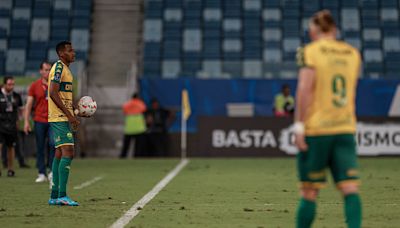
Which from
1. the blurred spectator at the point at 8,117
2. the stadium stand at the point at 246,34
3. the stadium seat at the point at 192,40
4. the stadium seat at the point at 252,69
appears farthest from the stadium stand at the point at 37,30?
the blurred spectator at the point at 8,117

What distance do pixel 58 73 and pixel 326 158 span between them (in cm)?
477

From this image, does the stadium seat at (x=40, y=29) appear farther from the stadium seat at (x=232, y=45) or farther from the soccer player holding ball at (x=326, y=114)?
the soccer player holding ball at (x=326, y=114)

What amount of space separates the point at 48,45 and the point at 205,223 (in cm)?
2052

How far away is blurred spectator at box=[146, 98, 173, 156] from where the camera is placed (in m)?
24.0

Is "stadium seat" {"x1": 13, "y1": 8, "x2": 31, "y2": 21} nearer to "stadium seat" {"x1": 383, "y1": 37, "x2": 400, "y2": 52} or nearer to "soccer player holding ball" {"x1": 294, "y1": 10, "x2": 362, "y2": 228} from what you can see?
"stadium seat" {"x1": 383, "y1": 37, "x2": 400, "y2": 52}

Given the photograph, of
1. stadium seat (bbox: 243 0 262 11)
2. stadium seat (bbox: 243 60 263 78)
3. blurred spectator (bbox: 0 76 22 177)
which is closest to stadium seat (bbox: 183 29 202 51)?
stadium seat (bbox: 243 0 262 11)

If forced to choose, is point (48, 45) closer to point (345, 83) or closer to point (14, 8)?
point (14, 8)

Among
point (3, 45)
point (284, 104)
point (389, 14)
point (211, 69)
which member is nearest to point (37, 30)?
point (3, 45)

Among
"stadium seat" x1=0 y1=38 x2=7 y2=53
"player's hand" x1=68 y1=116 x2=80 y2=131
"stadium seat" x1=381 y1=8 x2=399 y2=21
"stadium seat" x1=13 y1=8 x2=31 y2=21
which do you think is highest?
"stadium seat" x1=381 y1=8 x2=399 y2=21

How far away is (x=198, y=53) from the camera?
27078mm

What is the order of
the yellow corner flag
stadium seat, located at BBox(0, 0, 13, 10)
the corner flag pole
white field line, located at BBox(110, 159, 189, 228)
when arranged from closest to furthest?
white field line, located at BBox(110, 159, 189, 228) < the corner flag pole < the yellow corner flag < stadium seat, located at BBox(0, 0, 13, 10)

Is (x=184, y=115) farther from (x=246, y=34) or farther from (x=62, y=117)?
(x=62, y=117)

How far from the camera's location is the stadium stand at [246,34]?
87.0 ft

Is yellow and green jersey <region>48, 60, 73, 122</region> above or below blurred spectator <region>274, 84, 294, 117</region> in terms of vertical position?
above
